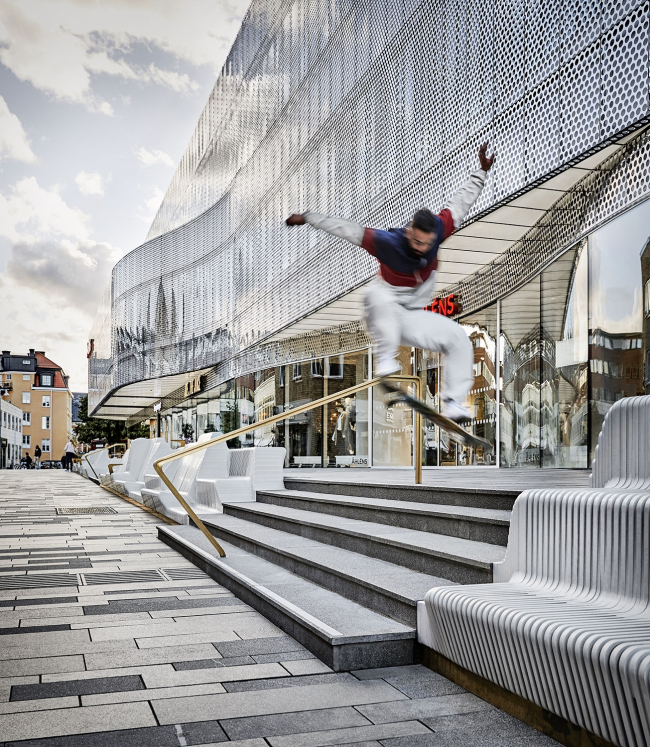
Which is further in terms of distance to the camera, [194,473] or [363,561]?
[194,473]

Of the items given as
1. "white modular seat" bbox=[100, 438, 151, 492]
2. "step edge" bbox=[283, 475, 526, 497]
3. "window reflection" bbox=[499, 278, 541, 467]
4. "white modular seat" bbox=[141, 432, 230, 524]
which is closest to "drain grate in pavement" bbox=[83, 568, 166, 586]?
"step edge" bbox=[283, 475, 526, 497]

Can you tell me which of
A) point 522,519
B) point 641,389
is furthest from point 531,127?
point 522,519

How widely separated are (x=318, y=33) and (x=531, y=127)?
9615 mm

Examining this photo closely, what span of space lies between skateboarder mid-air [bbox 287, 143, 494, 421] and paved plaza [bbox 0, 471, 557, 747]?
49.0 inches

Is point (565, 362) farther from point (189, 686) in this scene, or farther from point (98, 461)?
point (98, 461)

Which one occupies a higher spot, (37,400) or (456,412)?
(37,400)

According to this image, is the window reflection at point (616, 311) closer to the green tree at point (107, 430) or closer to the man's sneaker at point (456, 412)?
the man's sneaker at point (456, 412)

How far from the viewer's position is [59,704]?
10.7 ft

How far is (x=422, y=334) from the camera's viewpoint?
3.12 m

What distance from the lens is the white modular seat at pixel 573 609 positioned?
2.40m

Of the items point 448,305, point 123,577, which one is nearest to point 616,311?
point 448,305

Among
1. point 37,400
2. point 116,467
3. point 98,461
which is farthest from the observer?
point 37,400

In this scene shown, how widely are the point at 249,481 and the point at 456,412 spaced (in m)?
7.12

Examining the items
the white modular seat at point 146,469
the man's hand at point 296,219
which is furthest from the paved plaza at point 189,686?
the white modular seat at point 146,469
